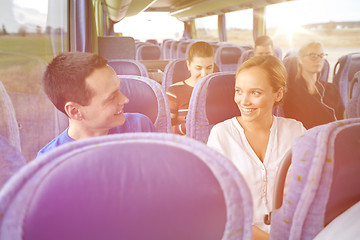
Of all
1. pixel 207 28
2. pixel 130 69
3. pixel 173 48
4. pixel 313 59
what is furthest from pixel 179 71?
pixel 207 28

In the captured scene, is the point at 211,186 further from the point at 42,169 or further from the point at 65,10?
the point at 65,10

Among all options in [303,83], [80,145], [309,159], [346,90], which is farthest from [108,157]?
[346,90]

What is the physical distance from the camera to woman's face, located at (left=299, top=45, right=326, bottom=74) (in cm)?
270

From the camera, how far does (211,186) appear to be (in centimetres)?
49

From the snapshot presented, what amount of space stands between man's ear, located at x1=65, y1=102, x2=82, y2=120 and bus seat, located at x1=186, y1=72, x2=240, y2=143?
0.81 metres

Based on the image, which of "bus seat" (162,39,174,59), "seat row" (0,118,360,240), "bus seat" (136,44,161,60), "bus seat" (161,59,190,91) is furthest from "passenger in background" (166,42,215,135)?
"bus seat" (162,39,174,59)

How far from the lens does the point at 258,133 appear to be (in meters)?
1.37

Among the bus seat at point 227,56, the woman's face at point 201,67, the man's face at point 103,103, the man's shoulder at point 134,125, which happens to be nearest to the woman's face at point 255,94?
the man's shoulder at point 134,125

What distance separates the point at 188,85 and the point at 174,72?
1.12 meters

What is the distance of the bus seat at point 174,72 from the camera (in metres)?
3.70

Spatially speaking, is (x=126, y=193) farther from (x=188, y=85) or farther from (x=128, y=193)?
(x=188, y=85)

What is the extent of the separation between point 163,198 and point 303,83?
2389 mm

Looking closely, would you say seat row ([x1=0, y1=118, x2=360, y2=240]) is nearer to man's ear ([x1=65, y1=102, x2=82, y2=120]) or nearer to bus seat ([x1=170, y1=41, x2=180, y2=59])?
man's ear ([x1=65, y1=102, x2=82, y2=120])

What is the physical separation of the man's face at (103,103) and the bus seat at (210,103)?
28.1 inches
